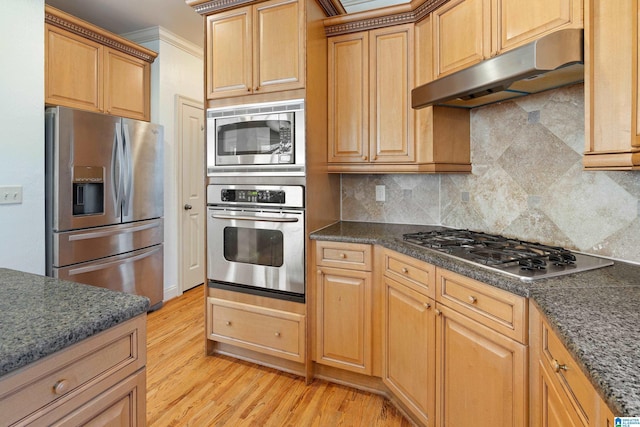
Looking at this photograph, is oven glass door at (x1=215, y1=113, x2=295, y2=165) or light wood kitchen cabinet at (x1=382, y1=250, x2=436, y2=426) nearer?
light wood kitchen cabinet at (x1=382, y1=250, x2=436, y2=426)

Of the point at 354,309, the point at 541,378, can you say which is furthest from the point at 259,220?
the point at 541,378

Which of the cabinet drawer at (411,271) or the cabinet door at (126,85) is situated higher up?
the cabinet door at (126,85)

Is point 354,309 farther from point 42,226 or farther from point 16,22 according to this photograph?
point 16,22

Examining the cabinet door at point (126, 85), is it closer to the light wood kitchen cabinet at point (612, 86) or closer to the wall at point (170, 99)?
the wall at point (170, 99)

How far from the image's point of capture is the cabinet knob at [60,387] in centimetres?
74

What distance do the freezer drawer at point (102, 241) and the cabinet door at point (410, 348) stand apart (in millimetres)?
2351

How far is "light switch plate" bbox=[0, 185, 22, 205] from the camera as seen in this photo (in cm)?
220

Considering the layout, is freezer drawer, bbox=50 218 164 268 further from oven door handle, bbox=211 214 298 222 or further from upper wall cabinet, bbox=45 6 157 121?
oven door handle, bbox=211 214 298 222

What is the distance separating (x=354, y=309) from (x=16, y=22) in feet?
9.49

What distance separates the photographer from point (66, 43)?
2740 mm

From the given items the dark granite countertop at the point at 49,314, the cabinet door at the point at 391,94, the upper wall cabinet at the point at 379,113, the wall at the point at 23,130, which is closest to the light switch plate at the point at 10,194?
the wall at the point at 23,130

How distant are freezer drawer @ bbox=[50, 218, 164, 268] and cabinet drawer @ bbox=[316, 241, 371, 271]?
191 cm

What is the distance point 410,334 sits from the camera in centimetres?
172

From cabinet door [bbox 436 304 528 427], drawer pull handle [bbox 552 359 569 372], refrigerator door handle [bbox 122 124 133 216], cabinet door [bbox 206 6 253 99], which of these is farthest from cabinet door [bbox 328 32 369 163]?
refrigerator door handle [bbox 122 124 133 216]
